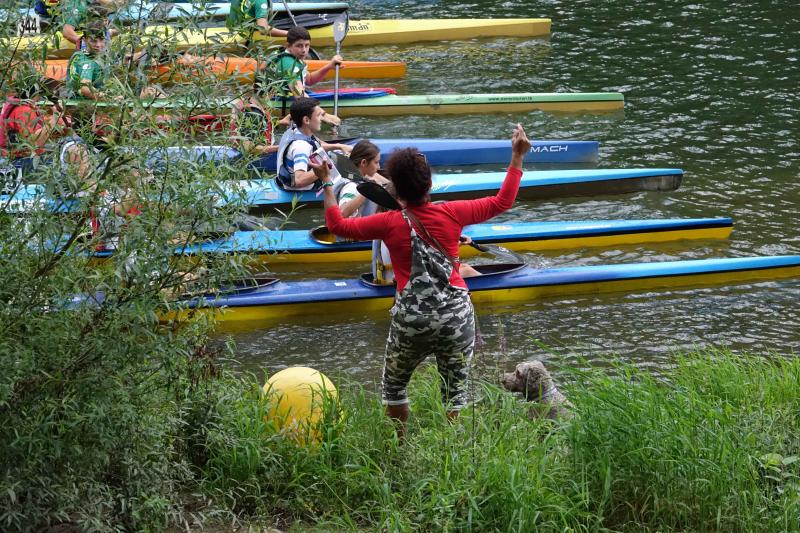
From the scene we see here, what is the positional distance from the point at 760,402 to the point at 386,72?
372 inches

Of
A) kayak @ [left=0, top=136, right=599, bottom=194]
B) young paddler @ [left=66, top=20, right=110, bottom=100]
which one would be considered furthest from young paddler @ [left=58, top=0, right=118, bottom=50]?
kayak @ [left=0, top=136, right=599, bottom=194]

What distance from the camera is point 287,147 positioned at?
321 inches

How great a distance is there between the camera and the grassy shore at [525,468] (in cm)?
386

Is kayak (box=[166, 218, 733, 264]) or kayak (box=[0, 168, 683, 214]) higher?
kayak (box=[0, 168, 683, 214])

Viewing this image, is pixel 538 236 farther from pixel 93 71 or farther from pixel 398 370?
pixel 93 71

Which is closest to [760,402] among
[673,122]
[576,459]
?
[576,459]

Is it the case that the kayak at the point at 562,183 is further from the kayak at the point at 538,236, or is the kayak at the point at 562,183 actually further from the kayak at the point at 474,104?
the kayak at the point at 474,104

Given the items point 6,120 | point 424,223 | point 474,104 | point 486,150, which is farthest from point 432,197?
point 6,120

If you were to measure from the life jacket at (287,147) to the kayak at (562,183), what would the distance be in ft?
1.66

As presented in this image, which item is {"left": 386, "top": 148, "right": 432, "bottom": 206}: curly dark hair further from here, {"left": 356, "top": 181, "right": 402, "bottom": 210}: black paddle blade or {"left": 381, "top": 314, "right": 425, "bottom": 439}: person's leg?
{"left": 381, "top": 314, "right": 425, "bottom": 439}: person's leg

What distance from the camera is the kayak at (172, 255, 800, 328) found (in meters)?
7.25

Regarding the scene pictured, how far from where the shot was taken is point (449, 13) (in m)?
16.6

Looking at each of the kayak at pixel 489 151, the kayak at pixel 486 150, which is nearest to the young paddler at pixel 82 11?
the kayak at pixel 486 150

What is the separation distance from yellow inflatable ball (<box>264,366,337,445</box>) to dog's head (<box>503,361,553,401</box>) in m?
1.08
